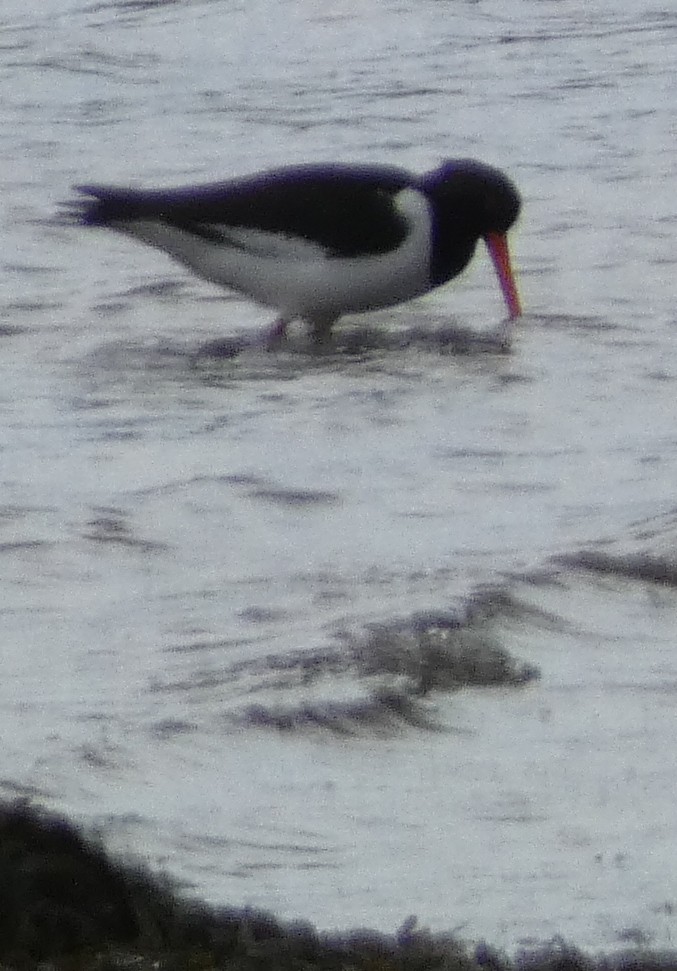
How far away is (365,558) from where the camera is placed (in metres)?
5.08

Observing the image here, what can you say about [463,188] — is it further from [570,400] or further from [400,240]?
[570,400]

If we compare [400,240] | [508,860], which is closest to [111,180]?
[400,240]

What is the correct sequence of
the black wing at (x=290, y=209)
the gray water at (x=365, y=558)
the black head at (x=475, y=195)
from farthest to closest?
the black head at (x=475, y=195)
the black wing at (x=290, y=209)
the gray water at (x=365, y=558)

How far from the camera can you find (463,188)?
7621mm

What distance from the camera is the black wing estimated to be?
23.3 ft

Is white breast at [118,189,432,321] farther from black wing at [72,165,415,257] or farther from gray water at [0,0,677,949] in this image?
gray water at [0,0,677,949]

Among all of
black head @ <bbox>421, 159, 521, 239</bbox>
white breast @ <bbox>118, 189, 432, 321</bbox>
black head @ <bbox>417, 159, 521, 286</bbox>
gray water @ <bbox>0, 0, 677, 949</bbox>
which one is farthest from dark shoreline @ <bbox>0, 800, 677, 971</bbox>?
black head @ <bbox>421, 159, 521, 239</bbox>

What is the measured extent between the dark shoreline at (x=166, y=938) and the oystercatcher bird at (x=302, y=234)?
13.7 ft

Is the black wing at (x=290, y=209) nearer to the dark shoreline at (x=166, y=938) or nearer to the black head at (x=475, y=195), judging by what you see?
the black head at (x=475, y=195)

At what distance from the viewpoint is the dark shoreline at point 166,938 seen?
291cm

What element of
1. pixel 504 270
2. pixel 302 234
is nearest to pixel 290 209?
pixel 302 234

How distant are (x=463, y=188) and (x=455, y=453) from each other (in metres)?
1.86

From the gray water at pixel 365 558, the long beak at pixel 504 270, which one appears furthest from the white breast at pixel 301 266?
the long beak at pixel 504 270

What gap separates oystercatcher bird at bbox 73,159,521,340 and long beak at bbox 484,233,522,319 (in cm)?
35
